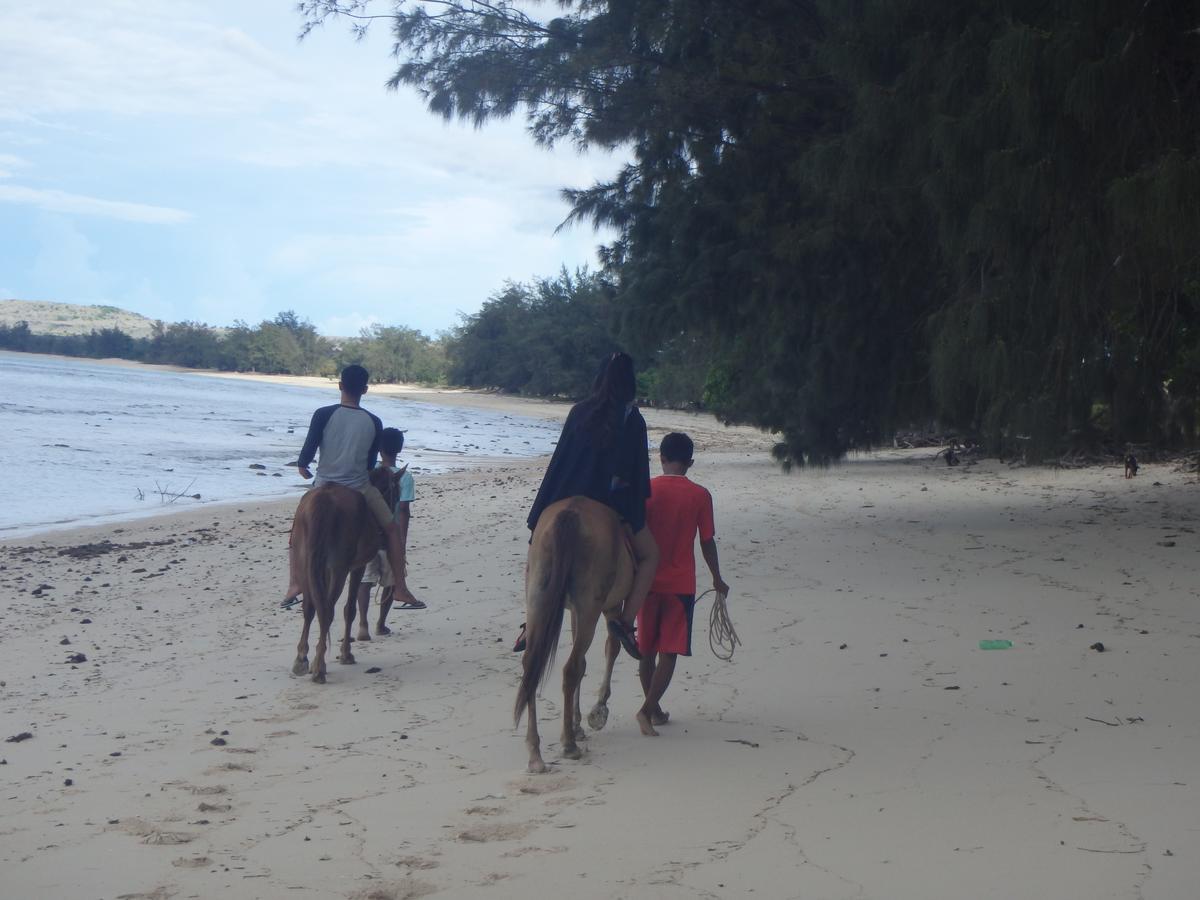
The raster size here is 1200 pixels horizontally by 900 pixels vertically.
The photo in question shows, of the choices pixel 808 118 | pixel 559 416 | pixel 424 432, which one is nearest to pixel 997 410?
pixel 808 118

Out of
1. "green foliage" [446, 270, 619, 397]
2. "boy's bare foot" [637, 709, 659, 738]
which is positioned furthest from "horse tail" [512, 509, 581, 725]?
"green foliage" [446, 270, 619, 397]

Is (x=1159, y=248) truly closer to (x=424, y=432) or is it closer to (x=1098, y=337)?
(x=1098, y=337)

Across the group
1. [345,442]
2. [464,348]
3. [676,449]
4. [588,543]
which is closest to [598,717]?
[588,543]

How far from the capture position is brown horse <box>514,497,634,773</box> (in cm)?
555

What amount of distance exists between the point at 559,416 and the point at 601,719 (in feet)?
176

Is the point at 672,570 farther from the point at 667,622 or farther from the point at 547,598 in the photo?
the point at 547,598

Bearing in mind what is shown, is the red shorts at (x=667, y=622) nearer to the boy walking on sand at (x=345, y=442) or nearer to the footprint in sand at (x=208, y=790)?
the footprint in sand at (x=208, y=790)

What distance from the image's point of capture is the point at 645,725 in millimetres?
5965

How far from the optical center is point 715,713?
20.9ft

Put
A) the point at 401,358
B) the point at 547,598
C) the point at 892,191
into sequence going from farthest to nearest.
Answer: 1. the point at 401,358
2. the point at 892,191
3. the point at 547,598

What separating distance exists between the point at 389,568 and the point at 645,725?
311 centimetres

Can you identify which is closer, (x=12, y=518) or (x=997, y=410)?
(x=997, y=410)

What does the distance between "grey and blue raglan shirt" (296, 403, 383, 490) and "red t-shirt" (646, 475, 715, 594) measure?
2628mm

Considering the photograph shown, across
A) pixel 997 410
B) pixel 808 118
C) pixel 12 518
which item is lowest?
pixel 12 518
